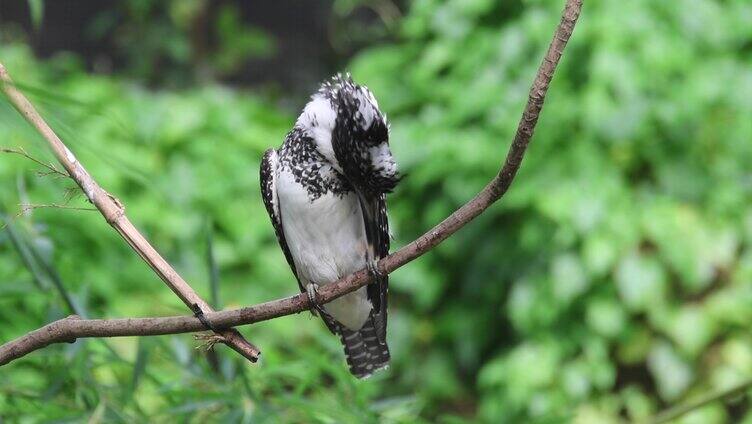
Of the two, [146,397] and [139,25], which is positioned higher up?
[139,25]

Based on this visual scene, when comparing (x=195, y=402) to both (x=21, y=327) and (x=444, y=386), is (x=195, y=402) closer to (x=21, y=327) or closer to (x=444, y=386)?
(x=21, y=327)

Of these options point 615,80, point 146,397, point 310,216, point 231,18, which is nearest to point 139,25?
point 231,18

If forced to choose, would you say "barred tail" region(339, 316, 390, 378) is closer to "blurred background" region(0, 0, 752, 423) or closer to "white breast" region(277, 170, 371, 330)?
"white breast" region(277, 170, 371, 330)

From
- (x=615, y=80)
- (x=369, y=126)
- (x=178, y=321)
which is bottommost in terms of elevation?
(x=178, y=321)

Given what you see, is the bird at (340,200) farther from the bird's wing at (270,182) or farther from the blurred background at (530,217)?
the blurred background at (530,217)

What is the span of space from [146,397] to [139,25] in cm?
244

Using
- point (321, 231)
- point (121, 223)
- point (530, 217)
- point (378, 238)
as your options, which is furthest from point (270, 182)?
point (530, 217)

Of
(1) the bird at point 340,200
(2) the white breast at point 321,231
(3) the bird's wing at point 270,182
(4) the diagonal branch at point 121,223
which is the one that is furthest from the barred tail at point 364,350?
(4) the diagonal branch at point 121,223

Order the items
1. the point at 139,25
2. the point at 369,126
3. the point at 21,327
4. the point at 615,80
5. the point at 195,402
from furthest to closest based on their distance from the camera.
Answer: the point at 139,25 → the point at 615,80 → the point at 21,327 → the point at 195,402 → the point at 369,126

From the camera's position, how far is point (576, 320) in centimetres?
342

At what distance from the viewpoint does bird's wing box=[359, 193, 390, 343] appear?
176 centimetres

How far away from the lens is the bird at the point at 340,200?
63.7 inches

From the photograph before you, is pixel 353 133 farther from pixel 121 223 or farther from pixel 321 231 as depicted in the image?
pixel 121 223

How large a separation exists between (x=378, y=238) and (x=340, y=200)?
0.10m
